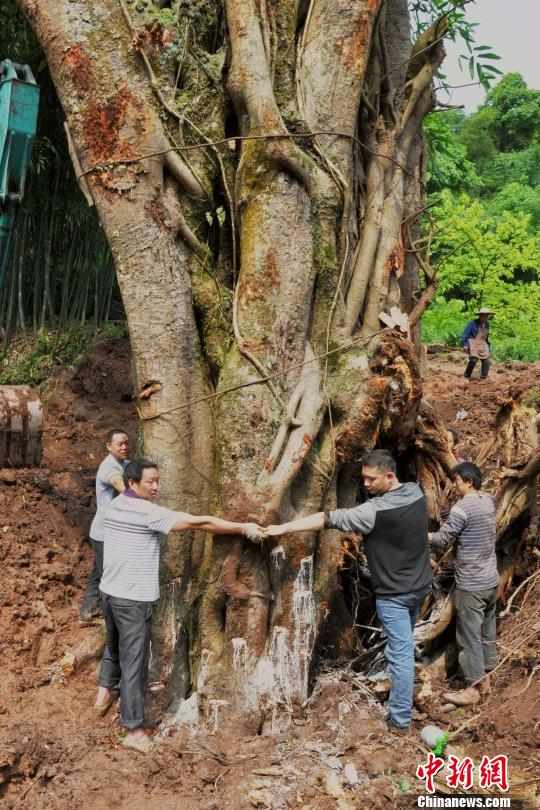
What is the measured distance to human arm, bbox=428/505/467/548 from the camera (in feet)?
16.0

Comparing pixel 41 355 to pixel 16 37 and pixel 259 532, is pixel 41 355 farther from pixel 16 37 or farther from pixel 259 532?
pixel 259 532

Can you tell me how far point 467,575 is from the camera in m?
4.94

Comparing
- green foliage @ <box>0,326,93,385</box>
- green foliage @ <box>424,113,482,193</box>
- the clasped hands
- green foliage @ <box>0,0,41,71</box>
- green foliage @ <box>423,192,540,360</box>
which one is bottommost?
the clasped hands

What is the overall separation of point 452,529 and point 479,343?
27.8 feet

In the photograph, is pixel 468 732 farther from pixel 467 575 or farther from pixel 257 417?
pixel 257 417

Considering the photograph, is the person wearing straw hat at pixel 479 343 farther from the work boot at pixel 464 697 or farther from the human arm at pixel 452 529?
the work boot at pixel 464 697

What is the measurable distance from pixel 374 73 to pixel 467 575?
3.59m

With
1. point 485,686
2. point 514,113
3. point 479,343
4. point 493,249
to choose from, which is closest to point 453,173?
point 493,249

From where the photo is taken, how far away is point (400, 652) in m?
4.33

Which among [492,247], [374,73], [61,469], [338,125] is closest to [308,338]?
[338,125]

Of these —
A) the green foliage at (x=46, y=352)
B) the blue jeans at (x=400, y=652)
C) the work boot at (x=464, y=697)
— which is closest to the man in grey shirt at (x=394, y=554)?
the blue jeans at (x=400, y=652)

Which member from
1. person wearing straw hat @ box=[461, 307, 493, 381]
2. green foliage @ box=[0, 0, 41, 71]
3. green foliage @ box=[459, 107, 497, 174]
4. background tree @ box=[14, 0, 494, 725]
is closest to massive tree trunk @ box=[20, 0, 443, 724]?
background tree @ box=[14, 0, 494, 725]

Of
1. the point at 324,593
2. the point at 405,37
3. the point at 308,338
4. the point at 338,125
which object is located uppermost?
the point at 405,37

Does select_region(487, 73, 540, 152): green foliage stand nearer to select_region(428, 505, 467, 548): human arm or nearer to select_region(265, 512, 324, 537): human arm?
select_region(428, 505, 467, 548): human arm
